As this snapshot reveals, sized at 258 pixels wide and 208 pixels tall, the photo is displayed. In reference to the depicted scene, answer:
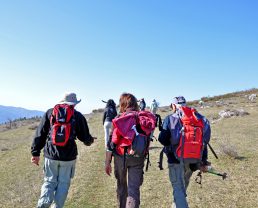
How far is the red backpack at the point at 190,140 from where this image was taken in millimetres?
7488

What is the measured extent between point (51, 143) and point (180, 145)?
242 centimetres

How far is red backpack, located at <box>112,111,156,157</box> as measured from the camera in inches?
291

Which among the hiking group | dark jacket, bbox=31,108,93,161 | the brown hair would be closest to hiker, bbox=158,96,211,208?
the hiking group

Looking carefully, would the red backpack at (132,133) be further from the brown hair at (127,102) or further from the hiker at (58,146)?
the hiker at (58,146)

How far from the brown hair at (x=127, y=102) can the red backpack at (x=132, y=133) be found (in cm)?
21

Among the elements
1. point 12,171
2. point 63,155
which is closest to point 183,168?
point 63,155

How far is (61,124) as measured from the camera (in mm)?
7551

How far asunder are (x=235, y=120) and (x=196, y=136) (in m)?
23.5

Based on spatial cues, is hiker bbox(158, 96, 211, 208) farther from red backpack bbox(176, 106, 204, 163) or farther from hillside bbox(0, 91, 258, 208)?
hillside bbox(0, 91, 258, 208)

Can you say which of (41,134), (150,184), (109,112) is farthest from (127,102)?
(109,112)

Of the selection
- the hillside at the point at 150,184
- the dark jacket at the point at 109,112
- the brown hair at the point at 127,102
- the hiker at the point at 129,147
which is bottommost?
the hillside at the point at 150,184

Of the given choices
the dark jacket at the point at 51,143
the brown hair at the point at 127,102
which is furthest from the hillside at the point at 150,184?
the brown hair at the point at 127,102

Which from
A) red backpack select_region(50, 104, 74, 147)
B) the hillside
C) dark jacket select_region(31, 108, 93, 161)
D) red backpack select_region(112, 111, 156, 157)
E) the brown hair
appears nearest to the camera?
red backpack select_region(112, 111, 156, 157)

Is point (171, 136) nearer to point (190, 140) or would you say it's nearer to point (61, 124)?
point (190, 140)
